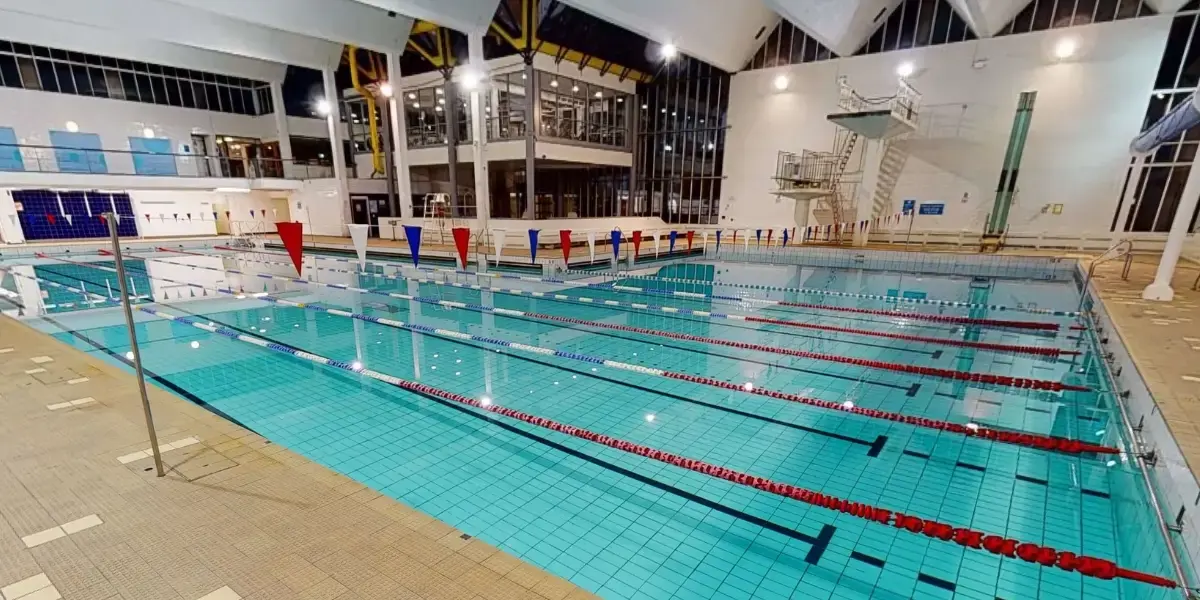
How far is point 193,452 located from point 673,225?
16.9m

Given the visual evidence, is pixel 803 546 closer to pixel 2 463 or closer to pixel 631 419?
pixel 631 419

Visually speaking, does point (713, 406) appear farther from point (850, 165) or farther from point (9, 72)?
point (9, 72)

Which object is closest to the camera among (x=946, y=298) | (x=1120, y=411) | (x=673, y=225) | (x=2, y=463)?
(x=2, y=463)

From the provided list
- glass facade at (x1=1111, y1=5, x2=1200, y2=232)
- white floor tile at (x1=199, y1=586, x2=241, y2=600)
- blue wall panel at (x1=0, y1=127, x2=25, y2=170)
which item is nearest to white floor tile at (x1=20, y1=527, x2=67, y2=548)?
white floor tile at (x1=199, y1=586, x2=241, y2=600)

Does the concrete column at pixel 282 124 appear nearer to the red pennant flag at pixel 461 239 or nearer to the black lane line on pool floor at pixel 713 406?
the red pennant flag at pixel 461 239

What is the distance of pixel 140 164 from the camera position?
1576 cm

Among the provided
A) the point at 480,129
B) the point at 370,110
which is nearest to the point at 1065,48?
the point at 480,129

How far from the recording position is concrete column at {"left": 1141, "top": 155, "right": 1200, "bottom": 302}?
4.90m

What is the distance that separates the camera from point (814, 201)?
15.7m

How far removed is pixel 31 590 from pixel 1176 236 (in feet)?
29.4

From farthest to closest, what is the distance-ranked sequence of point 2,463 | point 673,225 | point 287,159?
point 673,225, point 287,159, point 2,463

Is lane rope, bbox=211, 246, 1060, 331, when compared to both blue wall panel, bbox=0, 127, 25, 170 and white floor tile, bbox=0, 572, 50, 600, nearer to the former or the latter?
white floor tile, bbox=0, 572, 50, 600

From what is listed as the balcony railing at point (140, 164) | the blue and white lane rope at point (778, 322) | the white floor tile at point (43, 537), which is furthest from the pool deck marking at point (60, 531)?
the balcony railing at point (140, 164)

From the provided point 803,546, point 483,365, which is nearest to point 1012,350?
point 803,546
